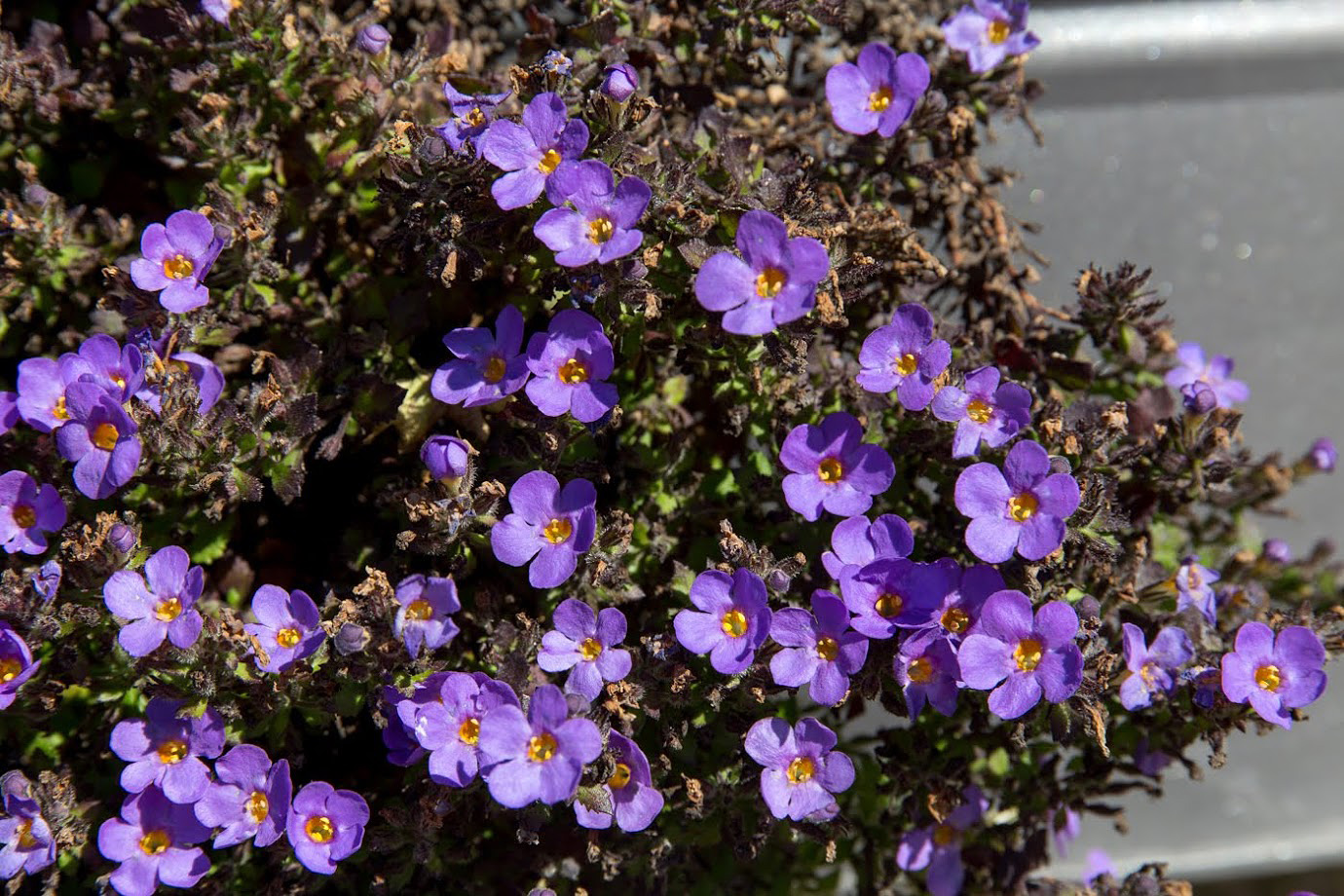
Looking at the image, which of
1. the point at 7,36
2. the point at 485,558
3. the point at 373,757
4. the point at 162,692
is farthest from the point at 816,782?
the point at 7,36

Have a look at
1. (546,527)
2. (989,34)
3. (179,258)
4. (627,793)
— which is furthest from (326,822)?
(989,34)

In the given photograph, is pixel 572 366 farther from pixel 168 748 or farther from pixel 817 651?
pixel 168 748

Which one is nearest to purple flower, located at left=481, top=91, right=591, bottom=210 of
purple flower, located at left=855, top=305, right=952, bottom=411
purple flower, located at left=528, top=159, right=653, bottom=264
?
purple flower, located at left=528, top=159, right=653, bottom=264

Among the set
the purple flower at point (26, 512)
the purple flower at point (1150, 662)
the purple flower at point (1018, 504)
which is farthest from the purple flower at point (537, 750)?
the purple flower at point (1150, 662)

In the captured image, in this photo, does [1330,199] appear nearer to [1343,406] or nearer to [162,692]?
[1343,406]

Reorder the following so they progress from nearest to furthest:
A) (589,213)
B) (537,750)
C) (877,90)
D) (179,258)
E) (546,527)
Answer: (537,750) → (589,213) → (546,527) → (179,258) → (877,90)

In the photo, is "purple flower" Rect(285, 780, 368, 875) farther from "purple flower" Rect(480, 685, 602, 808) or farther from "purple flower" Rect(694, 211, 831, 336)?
"purple flower" Rect(694, 211, 831, 336)

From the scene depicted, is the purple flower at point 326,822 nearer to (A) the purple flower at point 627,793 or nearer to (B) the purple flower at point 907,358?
(A) the purple flower at point 627,793
